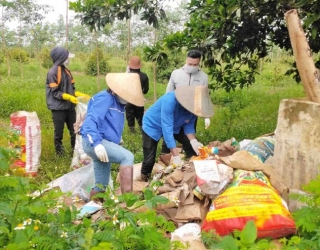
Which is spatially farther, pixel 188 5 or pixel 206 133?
pixel 206 133

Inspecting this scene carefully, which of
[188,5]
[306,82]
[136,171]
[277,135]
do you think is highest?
[188,5]

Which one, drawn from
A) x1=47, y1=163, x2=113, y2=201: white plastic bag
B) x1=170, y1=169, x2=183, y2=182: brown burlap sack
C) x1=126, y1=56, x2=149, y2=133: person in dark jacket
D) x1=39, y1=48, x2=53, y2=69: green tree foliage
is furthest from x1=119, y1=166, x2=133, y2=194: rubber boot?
x1=39, y1=48, x2=53, y2=69: green tree foliage

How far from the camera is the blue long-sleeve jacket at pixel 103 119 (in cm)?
346

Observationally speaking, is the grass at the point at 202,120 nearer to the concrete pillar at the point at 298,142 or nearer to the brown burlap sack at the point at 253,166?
the brown burlap sack at the point at 253,166

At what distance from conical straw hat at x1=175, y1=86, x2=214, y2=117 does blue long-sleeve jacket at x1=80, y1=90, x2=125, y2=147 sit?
0.66 m

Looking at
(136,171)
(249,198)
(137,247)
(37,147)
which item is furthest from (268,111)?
(137,247)

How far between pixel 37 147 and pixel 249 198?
110 inches

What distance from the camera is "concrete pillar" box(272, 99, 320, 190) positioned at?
10.6 feet

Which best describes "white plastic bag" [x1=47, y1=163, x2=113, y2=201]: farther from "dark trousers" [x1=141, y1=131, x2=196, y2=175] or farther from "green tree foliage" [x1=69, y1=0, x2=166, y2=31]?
"green tree foliage" [x1=69, y1=0, x2=166, y2=31]

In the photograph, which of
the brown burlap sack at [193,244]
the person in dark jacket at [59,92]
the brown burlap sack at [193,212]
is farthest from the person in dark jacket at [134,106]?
the brown burlap sack at [193,244]

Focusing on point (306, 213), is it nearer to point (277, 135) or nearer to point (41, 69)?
point (277, 135)

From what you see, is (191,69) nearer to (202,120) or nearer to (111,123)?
(111,123)

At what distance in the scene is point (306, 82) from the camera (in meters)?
3.50

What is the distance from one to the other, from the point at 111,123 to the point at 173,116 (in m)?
0.81
